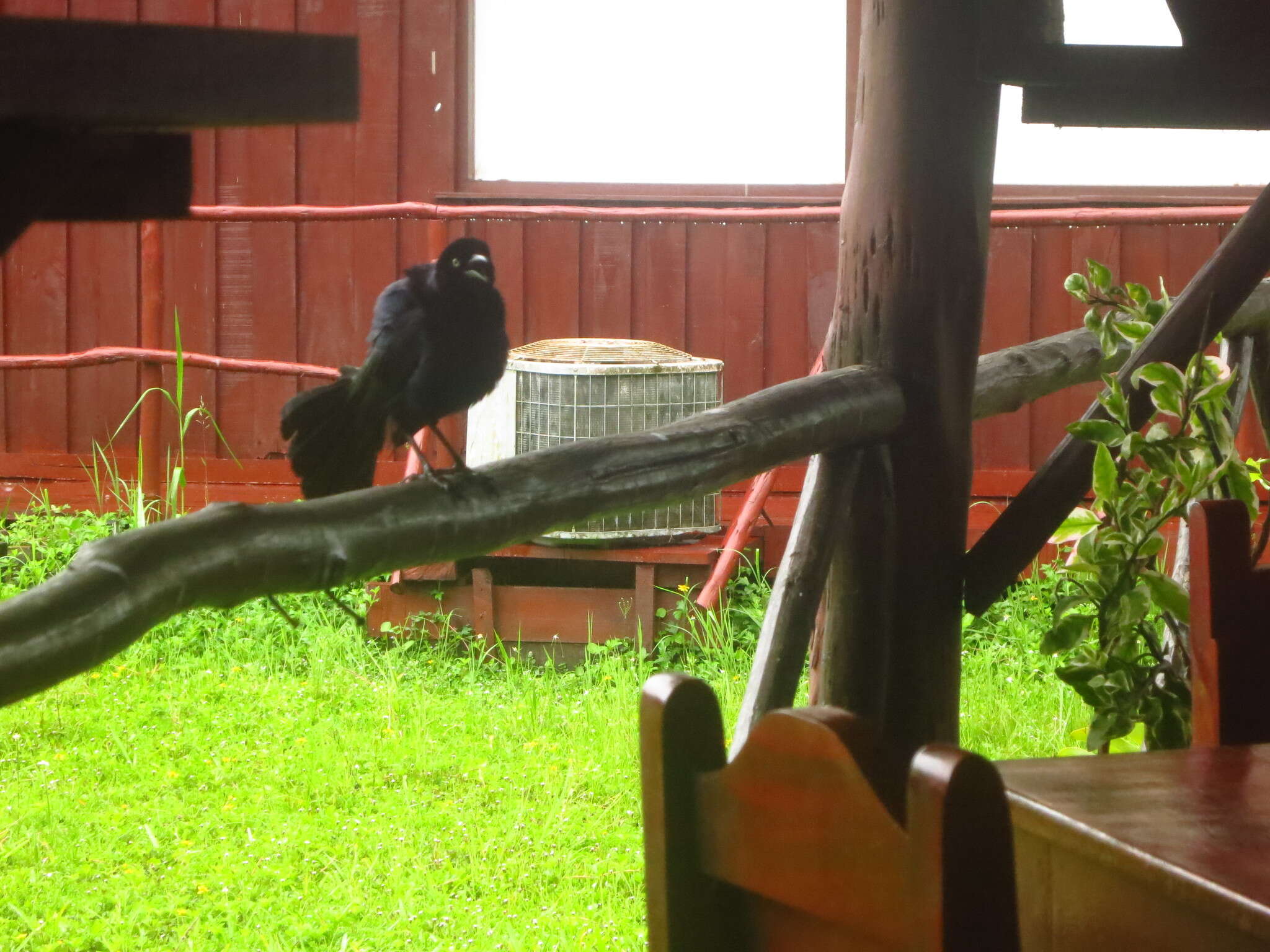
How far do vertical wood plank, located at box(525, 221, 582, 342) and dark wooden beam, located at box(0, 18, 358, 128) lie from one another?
16.8ft

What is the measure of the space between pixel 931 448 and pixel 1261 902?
1.17 m

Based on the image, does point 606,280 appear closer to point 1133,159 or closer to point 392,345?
point 1133,159

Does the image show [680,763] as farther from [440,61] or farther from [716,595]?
[440,61]

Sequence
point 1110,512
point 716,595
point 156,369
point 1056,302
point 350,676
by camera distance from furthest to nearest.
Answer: point 1056,302
point 156,369
point 716,595
point 350,676
point 1110,512

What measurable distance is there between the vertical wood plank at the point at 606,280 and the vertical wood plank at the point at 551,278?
37 mm

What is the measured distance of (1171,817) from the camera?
30.8 inches

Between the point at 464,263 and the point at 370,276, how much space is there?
3.62m

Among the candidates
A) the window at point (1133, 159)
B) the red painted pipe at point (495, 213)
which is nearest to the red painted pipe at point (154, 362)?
the red painted pipe at point (495, 213)

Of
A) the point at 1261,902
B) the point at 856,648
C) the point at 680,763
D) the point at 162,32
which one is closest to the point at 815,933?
the point at 680,763

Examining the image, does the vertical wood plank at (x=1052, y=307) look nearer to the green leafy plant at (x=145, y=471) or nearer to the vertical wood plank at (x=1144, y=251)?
the vertical wood plank at (x=1144, y=251)

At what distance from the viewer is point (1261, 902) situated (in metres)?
0.65

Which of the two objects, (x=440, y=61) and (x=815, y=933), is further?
(x=440, y=61)

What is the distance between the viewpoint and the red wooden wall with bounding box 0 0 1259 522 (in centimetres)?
565

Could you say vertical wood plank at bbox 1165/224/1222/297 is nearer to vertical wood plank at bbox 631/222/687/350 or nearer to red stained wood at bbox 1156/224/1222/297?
red stained wood at bbox 1156/224/1222/297
